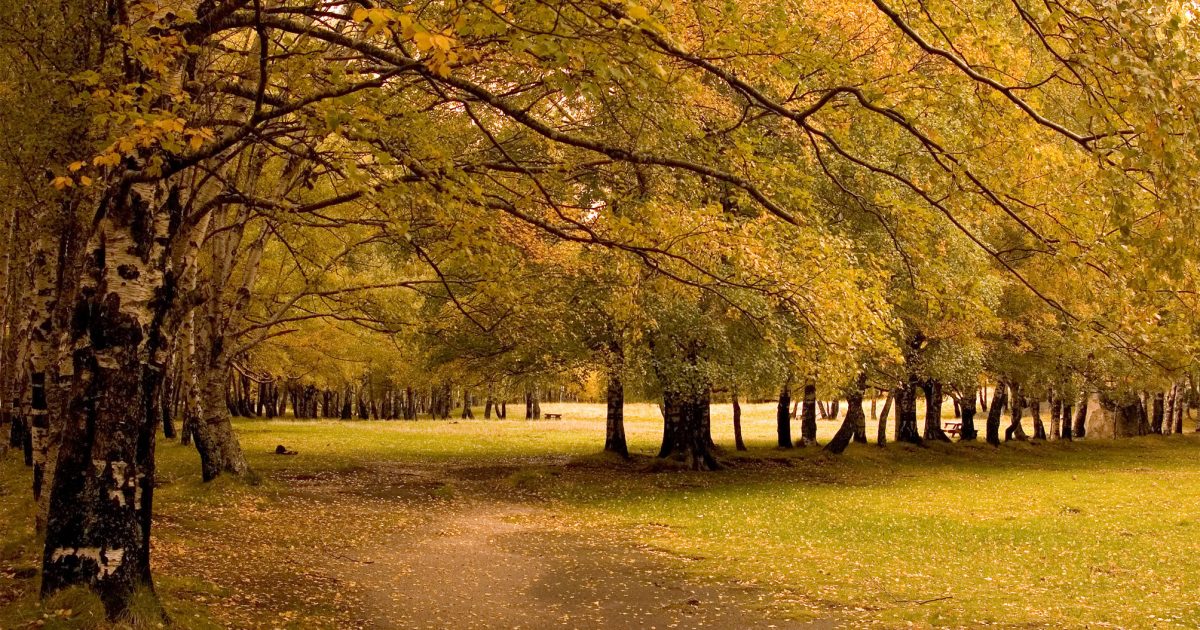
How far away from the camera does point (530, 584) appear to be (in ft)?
45.6

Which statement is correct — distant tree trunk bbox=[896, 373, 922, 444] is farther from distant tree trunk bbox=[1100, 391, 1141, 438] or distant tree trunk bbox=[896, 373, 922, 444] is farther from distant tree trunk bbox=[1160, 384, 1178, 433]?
distant tree trunk bbox=[1160, 384, 1178, 433]

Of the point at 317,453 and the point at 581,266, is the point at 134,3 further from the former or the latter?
the point at 317,453

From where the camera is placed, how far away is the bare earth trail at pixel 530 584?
11.7 metres

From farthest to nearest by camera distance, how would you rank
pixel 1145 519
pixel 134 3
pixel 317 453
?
1. pixel 317 453
2. pixel 1145 519
3. pixel 134 3

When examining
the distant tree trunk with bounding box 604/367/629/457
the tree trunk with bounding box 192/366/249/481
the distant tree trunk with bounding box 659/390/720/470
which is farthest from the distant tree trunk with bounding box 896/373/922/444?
the tree trunk with bounding box 192/366/249/481

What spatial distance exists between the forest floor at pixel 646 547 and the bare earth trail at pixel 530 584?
0.06 m

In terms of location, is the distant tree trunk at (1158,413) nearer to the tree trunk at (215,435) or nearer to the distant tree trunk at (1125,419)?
the distant tree trunk at (1125,419)

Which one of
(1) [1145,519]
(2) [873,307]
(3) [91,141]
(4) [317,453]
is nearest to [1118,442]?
(1) [1145,519]

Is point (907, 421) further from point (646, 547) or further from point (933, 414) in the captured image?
point (646, 547)

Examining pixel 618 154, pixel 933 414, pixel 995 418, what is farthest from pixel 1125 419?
pixel 618 154

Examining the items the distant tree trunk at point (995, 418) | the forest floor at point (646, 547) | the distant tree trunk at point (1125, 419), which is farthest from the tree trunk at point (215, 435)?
the distant tree trunk at point (1125, 419)

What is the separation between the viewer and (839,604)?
1299cm

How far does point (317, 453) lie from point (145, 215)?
2785 centimetres

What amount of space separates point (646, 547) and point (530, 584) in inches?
169
